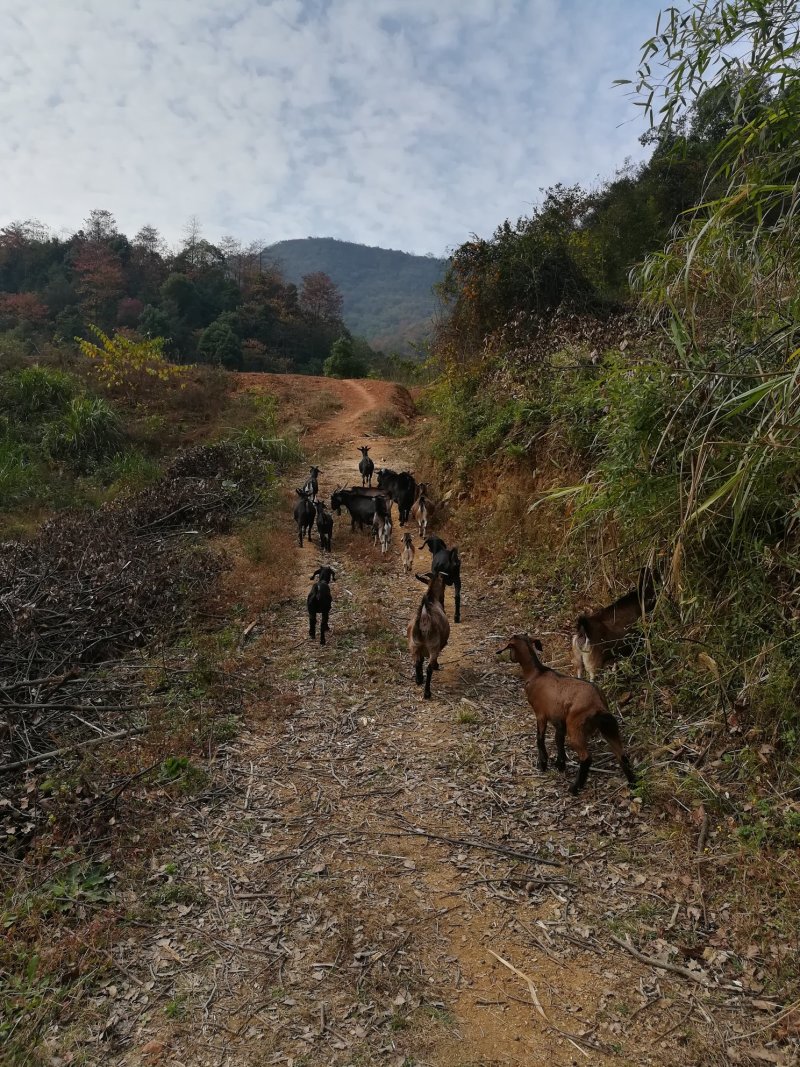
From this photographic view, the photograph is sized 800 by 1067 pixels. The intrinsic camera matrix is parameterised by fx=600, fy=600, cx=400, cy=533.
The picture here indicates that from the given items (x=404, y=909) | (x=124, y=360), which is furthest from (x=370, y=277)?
(x=404, y=909)

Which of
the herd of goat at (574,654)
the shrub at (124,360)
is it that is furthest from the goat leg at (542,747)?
the shrub at (124,360)

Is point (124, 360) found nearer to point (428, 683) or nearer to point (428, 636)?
point (428, 636)

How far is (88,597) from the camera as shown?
782 cm

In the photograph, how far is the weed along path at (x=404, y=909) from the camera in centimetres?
303

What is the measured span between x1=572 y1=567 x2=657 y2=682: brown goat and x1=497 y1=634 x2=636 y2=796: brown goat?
666mm

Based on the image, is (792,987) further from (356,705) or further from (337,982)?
(356,705)

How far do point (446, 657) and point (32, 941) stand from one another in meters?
4.69

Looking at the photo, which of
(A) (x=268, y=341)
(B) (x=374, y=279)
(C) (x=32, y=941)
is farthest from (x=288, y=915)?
(B) (x=374, y=279)

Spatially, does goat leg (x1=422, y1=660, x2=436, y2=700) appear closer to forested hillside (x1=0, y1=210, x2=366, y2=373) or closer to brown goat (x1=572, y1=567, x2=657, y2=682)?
brown goat (x1=572, y1=567, x2=657, y2=682)

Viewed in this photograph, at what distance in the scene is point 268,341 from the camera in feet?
134

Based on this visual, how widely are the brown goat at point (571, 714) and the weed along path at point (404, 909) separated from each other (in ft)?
0.70

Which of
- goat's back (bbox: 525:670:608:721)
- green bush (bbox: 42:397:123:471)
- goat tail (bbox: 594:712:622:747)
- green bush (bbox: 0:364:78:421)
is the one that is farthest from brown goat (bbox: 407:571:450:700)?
green bush (bbox: 0:364:78:421)

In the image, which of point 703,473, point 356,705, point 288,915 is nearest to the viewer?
point 288,915

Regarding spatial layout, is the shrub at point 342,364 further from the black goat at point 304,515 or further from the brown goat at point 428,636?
the brown goat at point 428,636
